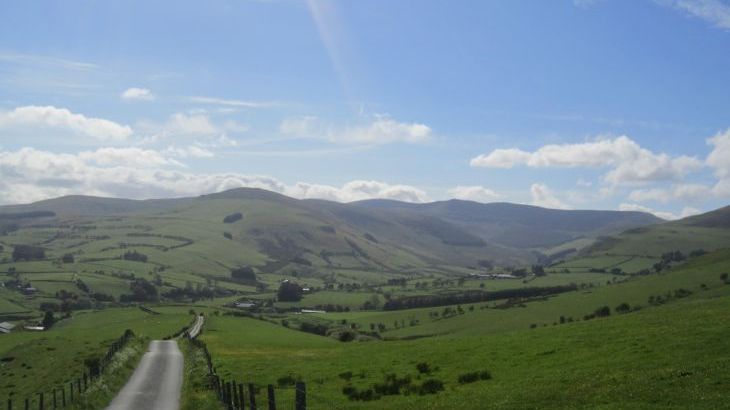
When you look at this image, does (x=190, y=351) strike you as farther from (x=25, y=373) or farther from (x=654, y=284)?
(x=654, y=284)

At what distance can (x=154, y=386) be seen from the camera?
45.6m

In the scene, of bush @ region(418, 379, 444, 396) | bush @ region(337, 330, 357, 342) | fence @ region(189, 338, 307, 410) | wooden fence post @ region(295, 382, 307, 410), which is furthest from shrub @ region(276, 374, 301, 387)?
bush @ region(337, 330, 357, 342)

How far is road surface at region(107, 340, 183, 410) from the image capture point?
1469 inches

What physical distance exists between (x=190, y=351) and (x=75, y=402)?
36.4 metres

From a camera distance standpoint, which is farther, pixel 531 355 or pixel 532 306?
pixel 532 306

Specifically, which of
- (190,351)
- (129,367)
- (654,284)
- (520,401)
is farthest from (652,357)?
(654,284)

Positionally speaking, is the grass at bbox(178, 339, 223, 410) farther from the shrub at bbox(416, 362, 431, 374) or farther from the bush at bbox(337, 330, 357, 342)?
the bush at bbox(337, 330, 357, 342)

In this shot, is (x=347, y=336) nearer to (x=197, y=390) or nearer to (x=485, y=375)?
(x=197, y=390)

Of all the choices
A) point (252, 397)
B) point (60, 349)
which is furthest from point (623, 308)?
point (252, 397)

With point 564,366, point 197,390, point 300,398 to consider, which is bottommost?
point 197,390

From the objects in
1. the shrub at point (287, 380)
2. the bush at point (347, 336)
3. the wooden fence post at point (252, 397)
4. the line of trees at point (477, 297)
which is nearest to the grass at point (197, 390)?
the shrub at point (287, 380)

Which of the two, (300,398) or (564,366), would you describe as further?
(564,366)

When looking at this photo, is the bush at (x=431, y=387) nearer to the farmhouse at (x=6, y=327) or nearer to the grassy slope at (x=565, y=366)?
the grassy slope at (x=565, y=366)

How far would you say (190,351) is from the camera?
238 ft
